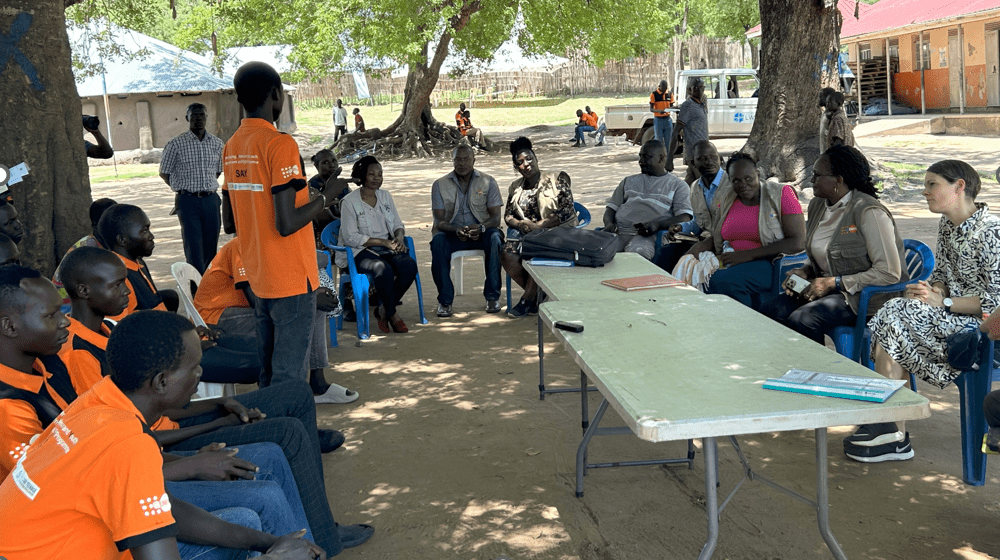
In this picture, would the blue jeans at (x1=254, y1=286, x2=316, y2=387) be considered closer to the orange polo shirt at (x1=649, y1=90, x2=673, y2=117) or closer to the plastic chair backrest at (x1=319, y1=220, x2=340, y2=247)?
the plastic chair backrest at (x1=319, y1=220, x2=340, y2=247)

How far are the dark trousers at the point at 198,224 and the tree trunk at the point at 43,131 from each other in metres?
2.17

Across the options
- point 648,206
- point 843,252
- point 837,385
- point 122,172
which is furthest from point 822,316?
point 122,172

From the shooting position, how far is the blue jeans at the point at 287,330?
12.7 ft

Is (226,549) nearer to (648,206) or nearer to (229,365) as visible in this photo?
(229,365)

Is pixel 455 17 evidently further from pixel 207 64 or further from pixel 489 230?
pixel 489 230

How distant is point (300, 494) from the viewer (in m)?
2.99

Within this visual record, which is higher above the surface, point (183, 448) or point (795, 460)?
point (183, 448)

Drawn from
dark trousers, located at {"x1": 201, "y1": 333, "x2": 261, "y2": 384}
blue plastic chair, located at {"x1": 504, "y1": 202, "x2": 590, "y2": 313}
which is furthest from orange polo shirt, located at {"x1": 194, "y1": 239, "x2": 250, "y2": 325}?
blue plastic chair, located at {"x1": 504, "y1": 202, "x2": 590, "y2": 313}

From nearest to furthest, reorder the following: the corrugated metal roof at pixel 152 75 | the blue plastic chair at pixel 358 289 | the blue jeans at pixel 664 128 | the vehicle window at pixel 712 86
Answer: the blue plastic chair at pixel 358 289, the blue jeans at pixel 664 128, the vehicle window at pixel 712 86, the corrugated metal roof at pixel 152 75

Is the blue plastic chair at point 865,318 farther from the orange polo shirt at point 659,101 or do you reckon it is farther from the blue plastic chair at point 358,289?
the orange polo shirt at point 659,101

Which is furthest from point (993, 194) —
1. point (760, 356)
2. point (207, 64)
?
point (207, 64)

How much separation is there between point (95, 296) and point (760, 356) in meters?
2.33

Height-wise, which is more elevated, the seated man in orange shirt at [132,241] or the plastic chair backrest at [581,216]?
the seated man in orange shirt at [132,241]

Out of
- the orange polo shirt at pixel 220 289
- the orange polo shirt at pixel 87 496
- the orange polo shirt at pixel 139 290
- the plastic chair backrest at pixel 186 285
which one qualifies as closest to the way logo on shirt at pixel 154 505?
the orange polo shirt at pixel 87 496
